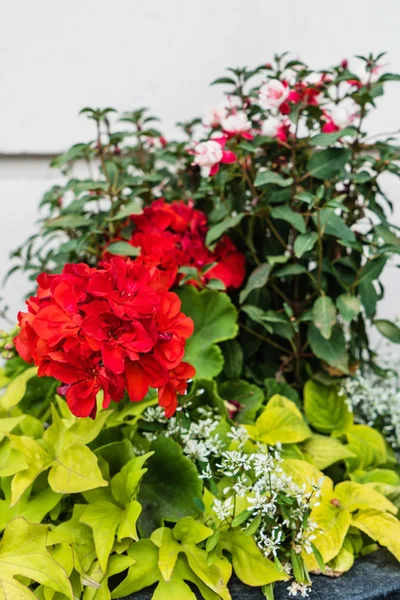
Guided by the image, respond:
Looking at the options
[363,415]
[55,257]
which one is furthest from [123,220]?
[363,415]

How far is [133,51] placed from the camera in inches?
61.0

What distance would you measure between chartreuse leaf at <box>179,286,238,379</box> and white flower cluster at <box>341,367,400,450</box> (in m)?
0.27

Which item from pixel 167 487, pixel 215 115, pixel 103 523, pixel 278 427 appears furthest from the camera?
pixel 215 115

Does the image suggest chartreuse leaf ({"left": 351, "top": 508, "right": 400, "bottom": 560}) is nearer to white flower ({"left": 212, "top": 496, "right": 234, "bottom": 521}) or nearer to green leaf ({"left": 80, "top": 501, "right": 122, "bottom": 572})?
white flower ({"left": 212, "top": 496, "right": 234, "bottom": 521})

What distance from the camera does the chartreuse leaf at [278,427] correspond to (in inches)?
37.8

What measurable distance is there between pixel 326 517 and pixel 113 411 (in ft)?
1.17

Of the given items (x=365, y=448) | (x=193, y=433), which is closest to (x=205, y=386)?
(x=193, y=433)

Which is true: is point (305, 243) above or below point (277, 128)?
below

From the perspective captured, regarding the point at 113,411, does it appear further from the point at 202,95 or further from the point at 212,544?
the point at 202,95

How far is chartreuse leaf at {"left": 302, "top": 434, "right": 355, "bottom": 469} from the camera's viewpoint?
0.98 meters

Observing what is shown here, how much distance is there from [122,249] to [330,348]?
0.44 metres

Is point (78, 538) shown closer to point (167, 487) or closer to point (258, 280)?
point (167, 487)

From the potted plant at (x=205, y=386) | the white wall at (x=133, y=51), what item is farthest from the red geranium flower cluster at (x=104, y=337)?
the white wall at (x=133, y=51)

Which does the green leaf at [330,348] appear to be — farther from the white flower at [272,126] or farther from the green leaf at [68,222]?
the green leaf at [68,222]
